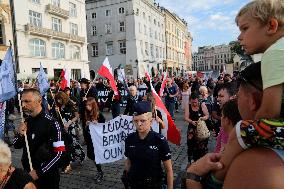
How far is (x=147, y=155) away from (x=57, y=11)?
37954 mm

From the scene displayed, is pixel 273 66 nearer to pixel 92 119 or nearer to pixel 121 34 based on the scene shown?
pixel 92 119

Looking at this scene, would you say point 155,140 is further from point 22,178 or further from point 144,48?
point 144,48

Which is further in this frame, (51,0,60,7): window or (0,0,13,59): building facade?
(51,0,60,7): window

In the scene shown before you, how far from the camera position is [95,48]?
186ft

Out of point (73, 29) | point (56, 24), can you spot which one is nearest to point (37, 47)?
point (56, 24)

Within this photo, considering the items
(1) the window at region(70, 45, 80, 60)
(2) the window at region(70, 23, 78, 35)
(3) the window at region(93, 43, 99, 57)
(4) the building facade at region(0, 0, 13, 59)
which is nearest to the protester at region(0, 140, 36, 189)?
(4) the building facade at region(0, 0, 13, 59)

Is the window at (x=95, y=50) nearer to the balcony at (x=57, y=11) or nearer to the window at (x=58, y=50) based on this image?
the balcony at (x=57, y=11)

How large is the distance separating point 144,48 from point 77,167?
50.1 m

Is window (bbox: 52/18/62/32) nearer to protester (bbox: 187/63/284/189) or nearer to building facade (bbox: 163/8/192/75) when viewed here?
building facade (bbox: 163/8/192/75)

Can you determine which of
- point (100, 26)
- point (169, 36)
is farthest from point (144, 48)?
point (169, 36)

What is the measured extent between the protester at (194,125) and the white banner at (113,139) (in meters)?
1.35

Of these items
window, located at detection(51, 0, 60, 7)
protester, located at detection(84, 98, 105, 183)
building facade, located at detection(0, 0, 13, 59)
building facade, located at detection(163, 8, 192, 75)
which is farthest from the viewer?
building facade, located at detection(163, 8, 192, 75)

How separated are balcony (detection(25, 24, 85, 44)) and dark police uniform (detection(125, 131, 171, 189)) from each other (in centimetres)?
3368

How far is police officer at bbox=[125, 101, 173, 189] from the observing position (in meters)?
3.70
